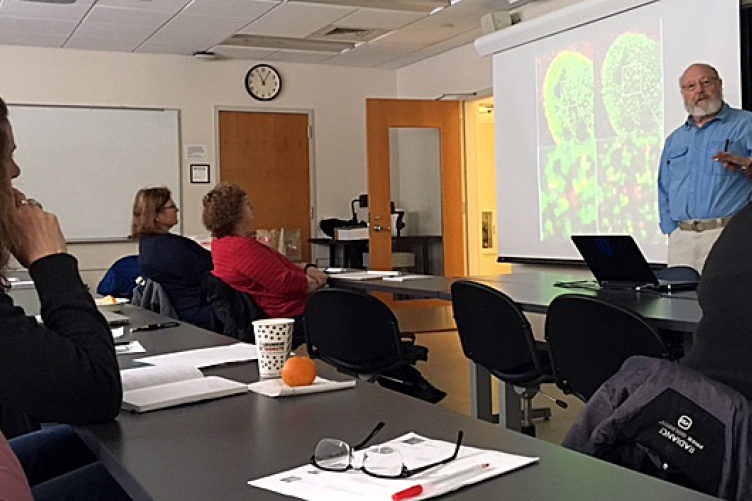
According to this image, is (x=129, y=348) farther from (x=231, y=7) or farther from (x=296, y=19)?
(x=296, y=19)

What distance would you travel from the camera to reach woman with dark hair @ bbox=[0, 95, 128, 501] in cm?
128

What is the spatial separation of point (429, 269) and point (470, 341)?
526 centimetres

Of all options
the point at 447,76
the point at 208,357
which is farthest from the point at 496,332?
the point at 447,76

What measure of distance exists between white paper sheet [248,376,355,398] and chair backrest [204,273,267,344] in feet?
7.74

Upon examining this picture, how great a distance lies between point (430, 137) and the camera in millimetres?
8234

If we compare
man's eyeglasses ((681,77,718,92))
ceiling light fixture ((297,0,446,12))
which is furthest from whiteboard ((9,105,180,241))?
man's eyeglasses ((681,77,718,92))

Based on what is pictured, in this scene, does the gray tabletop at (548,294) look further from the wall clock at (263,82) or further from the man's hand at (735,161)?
the wall clock at (263,82)

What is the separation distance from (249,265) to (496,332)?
1.44 meters

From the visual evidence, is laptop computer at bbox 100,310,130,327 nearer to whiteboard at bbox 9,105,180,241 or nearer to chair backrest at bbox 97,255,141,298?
chair backrest at bbox 97,255,141,298

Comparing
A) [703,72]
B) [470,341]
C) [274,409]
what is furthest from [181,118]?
[274,409]

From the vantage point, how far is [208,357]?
1938 millimetres

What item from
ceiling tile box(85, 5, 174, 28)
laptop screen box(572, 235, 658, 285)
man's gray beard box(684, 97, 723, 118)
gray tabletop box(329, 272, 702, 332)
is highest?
ceiling tile box(85, 5, 174, 28)

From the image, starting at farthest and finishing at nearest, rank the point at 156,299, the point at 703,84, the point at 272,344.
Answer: the point at 703,84
the point at 156,299
the point at 272,344

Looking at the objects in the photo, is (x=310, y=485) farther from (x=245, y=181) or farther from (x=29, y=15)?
(x=245, y=181)
